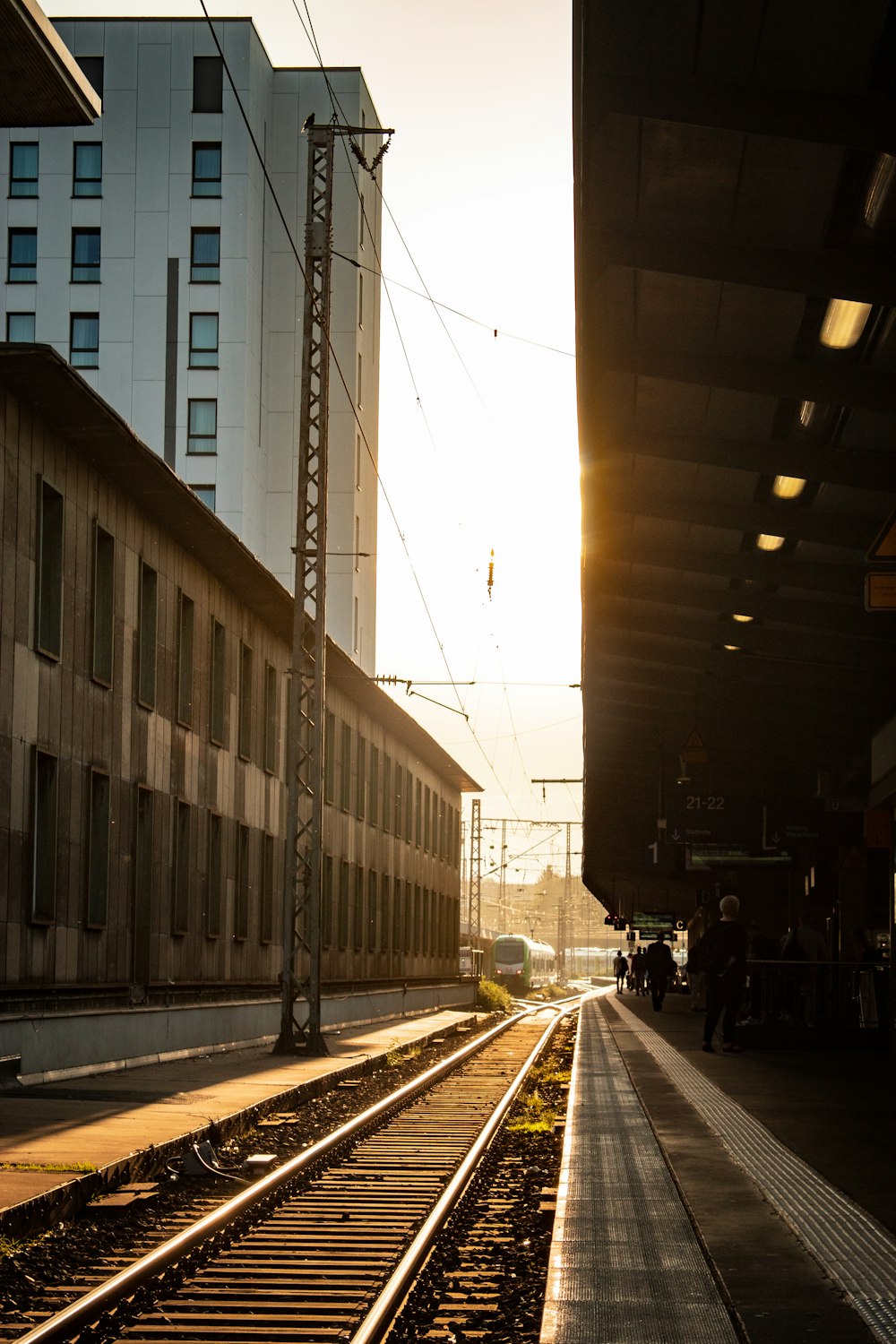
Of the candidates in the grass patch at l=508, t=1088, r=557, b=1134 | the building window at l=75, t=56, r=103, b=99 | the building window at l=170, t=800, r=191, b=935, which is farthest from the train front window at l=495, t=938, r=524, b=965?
the grass patch at l=508, t=1088, r=557, b=1134

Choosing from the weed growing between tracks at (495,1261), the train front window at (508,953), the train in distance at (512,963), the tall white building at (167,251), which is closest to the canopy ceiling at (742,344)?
the weed growing between tracks at (495,1261)

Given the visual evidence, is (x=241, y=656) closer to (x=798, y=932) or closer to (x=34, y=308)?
(x=798, y=932)

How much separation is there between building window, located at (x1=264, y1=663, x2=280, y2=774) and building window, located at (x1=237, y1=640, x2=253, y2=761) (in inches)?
52.5

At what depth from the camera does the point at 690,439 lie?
608 inches

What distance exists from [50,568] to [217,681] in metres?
8.18

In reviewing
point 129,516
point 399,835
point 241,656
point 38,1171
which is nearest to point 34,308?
point 399,835

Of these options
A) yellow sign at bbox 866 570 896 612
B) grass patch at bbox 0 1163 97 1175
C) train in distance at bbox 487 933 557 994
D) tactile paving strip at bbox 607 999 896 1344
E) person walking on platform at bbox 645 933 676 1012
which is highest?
yellow sign at bbox 866 570 896 612

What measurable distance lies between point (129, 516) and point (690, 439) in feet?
33.1

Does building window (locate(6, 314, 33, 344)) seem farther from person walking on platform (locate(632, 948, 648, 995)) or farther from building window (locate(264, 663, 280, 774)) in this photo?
person walking on platform (locate(632, 948, 648, 995))

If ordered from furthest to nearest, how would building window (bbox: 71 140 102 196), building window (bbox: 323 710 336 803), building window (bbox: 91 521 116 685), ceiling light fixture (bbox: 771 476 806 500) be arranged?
building window (bbox: 71 140 102 196) < building window (bbox: 323 710 336 803) < building window (bbox: 91 521 116 685) < ceiling light fixture (bbox: 771 476 806 500)

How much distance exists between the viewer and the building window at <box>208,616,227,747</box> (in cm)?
2792

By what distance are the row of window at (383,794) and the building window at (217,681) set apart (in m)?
10.4

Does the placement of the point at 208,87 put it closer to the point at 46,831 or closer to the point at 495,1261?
the point at 46,831

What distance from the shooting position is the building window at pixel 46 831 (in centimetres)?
1956
